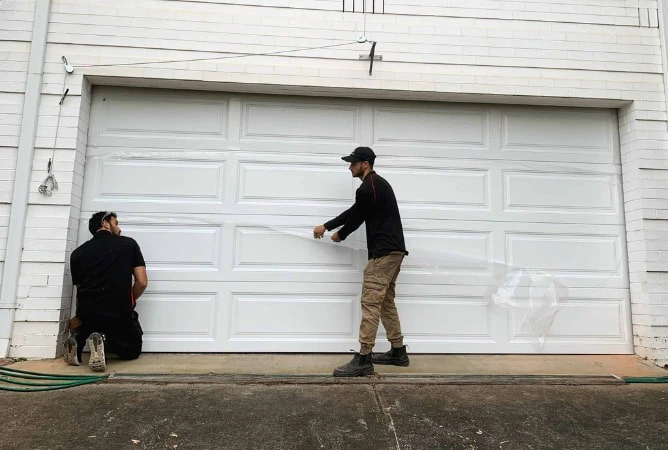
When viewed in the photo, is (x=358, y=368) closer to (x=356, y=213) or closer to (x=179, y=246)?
(x=356, y=213)

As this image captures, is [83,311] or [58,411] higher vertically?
[83,311]

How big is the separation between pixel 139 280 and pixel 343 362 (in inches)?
70.9

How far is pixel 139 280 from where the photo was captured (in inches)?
147

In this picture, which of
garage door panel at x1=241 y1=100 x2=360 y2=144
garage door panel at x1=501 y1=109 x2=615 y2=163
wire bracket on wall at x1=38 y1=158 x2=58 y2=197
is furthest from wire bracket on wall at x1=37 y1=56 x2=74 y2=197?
garage door panel at x1=501 y1=109 x2=615 y2=163

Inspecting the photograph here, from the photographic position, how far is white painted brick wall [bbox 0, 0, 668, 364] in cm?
401

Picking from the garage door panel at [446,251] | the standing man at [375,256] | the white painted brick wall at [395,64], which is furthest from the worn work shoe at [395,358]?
the white painted brick wall at [395,64]

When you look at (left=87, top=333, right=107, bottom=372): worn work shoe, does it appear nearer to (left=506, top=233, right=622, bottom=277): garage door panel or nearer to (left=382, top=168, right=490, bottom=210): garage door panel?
(left=382, top=168, right=490, bottom=210): garage door panel

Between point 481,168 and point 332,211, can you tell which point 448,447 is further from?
point 481,168

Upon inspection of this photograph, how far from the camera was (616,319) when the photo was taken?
14.1 feet

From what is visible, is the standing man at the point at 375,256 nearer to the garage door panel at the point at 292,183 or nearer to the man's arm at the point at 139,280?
the garage door panel at the point at 292,183

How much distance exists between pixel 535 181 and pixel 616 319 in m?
1.47

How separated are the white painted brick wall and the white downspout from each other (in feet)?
0.21

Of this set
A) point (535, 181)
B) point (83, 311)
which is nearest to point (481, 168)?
point (535, 181)

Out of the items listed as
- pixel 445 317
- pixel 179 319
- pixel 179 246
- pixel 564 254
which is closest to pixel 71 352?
pixel 179 319
